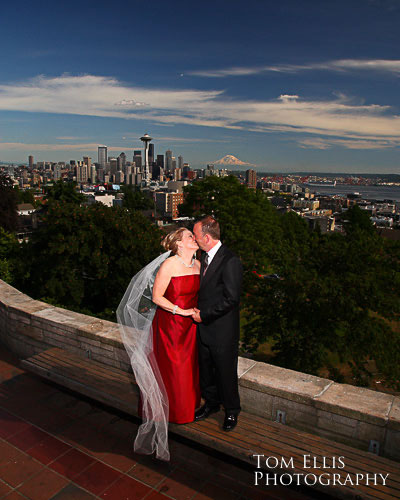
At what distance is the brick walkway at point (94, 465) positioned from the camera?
3.37 m

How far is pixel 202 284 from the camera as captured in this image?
3865 mm

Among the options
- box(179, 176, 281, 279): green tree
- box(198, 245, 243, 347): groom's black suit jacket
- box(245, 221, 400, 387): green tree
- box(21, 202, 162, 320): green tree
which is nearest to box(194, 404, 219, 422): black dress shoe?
box(198, 245, 243, 347): groom's black suit jacket

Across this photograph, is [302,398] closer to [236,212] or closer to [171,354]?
[171,354]

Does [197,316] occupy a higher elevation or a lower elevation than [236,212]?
higher

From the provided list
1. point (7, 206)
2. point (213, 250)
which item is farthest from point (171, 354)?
point (7, 206)

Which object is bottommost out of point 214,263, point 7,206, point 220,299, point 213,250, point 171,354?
point 7,206

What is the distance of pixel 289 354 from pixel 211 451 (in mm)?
Answer: 9665

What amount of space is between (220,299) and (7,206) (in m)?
27.8

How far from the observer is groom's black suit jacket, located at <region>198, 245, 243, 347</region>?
366 centimetres

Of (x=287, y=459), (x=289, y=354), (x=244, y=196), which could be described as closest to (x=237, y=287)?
(x=287, y=459)

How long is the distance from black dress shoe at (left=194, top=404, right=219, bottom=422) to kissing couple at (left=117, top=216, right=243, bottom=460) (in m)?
0.01

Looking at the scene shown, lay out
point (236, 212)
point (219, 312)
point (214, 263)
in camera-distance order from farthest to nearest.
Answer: point (236, 212) < point (214, 263) < point (219, 312)

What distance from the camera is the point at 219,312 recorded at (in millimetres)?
3664

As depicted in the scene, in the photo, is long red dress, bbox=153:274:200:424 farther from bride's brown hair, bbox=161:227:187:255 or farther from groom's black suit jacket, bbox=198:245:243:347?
bride's brown hair, bbox=161:227:187:255
